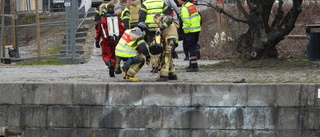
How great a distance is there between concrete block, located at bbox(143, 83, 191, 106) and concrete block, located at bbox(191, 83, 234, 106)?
12 centimetres

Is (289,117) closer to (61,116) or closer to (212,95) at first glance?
(212,95)

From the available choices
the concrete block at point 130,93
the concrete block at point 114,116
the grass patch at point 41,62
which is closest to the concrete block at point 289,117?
the concrete block at point 130,93

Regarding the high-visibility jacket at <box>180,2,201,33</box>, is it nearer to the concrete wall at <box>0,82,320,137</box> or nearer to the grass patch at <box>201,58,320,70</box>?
the grass patch at <box>201,58,320,70</box>

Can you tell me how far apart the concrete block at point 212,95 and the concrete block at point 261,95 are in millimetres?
226

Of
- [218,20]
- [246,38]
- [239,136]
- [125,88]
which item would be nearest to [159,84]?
[125,88]

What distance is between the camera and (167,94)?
985 centimetres

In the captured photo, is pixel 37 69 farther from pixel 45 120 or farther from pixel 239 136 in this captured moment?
pixel 239 136

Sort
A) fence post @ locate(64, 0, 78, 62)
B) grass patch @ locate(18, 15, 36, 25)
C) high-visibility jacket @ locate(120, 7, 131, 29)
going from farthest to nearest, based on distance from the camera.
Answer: grass patch @ locate(18, 15, 36, 25), fence post @ locate(64, 0, 78, 62), high-visibility jacket @ locate(120, 7, 131, 29)

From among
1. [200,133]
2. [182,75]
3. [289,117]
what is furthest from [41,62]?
[289,117]

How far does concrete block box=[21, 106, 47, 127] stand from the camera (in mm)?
10078

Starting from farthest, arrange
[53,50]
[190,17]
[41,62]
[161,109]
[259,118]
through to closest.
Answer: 1. [53,50]
2. [41,62]
3. [190,17]
4. [161,109]
5. [259,118]

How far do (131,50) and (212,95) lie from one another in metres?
1.91

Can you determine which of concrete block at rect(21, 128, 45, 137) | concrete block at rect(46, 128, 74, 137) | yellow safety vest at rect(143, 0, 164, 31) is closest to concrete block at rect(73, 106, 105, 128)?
concrete block at rect(46, 128, 74, 137)

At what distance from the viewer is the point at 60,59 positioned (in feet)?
54.4
